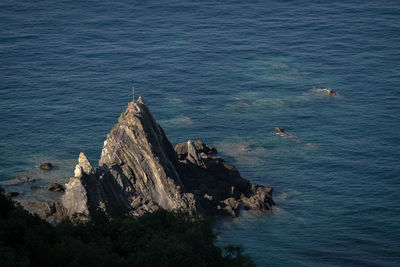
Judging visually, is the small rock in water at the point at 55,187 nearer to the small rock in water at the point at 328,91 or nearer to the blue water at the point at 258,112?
the blue water at the point at 258,112

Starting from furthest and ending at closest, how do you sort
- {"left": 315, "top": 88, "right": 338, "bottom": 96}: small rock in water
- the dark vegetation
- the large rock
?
{"left": 315, "top": 88, "right": 338, "bottom": 96}: small rock in water
the large rock
the dark vegetation

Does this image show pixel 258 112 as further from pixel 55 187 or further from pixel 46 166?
pixel 55 187

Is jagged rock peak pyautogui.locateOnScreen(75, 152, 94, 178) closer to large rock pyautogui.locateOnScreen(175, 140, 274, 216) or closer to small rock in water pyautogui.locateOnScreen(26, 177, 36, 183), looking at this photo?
large rock pyautogui.locateOnScreen(175, 140, 274, 216)

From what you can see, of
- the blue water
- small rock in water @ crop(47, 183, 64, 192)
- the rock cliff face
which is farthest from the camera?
small rock in water @ crop(47, 183, 64, 192)

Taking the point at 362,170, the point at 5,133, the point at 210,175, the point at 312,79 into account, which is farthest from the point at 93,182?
the point at 312,79

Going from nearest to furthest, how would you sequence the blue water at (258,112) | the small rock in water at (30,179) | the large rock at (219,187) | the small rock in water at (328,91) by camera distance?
1. the blue water at (258,112)
2. the large rock at (219,187)
3. the small rock in water at (30,179)
4. the small rock in water at (328,91)

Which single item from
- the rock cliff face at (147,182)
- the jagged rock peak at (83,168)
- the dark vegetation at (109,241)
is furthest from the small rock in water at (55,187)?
the dark vegetation at (109,241)

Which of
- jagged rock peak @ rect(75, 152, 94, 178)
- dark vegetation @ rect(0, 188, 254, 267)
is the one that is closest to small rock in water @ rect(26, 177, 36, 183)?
jagged rock peak @ rect(75, 152, 94, 178)
